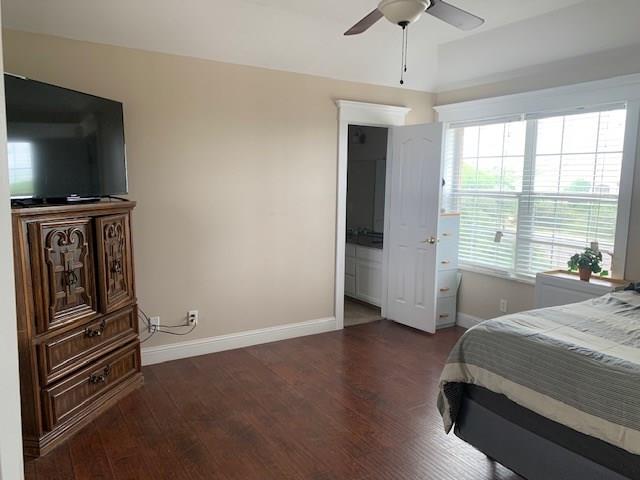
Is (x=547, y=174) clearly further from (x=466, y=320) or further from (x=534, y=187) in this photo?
(x=466, y=320)

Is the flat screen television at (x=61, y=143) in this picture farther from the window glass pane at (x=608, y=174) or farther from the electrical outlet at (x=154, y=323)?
the window glass pane at (x=608, y=174)

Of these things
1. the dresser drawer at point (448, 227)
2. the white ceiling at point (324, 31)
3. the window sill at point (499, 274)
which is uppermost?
the white ceiling at point (324, 31)

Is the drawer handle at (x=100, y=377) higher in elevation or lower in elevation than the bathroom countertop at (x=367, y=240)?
lower

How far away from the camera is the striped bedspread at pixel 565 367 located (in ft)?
5.57

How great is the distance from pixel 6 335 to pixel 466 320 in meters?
4.38

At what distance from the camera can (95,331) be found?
281 centimetres

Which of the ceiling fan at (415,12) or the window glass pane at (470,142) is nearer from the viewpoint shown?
the ceiling fan at (415,12)

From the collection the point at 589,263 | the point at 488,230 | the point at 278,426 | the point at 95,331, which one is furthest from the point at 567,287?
the point at 95,331

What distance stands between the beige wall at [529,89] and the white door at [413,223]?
554mm

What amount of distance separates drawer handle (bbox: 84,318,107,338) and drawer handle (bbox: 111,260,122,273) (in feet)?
1.09

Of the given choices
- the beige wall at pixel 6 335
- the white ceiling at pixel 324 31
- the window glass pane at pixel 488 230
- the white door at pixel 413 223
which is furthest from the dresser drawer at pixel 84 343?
the window glass pane at pixel 488 230

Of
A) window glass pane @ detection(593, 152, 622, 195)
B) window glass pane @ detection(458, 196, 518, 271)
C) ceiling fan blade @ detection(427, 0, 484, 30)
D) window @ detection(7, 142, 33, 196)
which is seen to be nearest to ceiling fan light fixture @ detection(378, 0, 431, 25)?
ceiling fan blade @ detection(427, 0, 484, 30)

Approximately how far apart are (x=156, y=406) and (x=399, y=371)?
1.81 metres

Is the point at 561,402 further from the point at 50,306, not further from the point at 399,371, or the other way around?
the point at 50,306
